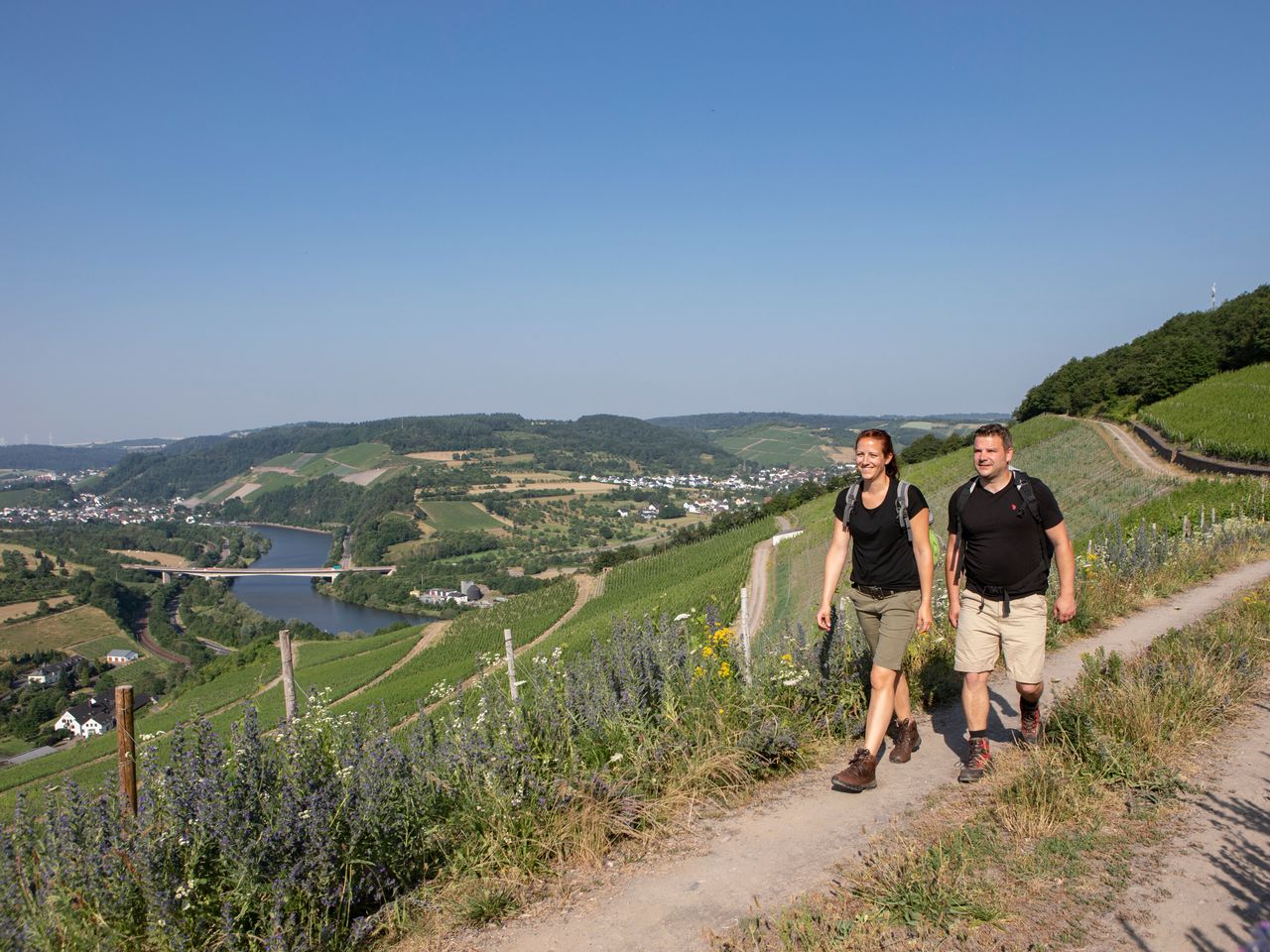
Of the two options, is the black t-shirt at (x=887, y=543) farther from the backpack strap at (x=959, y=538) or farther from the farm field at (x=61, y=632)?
the farm field at (x=61, y=632)

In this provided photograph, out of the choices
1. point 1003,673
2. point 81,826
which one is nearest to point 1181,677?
point 1003,673

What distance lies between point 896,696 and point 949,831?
129cm

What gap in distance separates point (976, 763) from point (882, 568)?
3.84ft

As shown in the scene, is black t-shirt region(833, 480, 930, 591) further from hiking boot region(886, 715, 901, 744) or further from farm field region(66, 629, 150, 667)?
farm field region(66, 629, 150, 667)

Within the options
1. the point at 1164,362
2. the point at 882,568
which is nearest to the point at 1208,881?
the point at 882,568

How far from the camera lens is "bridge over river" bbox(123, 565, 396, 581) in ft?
347

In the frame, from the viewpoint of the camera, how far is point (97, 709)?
156 feet

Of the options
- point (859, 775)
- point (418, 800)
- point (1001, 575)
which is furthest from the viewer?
point (1001, 575)

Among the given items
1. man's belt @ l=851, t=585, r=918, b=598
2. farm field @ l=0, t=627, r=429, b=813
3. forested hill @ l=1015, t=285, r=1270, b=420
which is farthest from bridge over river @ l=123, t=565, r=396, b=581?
man's belt @ l=851, t=585, r=918, b=598

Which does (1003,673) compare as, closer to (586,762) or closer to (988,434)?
(988,434)

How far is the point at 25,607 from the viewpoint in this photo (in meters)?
76.2

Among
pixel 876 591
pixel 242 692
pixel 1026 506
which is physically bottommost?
pixel 242 692

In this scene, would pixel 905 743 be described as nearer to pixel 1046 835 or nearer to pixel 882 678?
pixel 882 678

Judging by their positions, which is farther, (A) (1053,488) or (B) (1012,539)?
(A) (1053,488)
